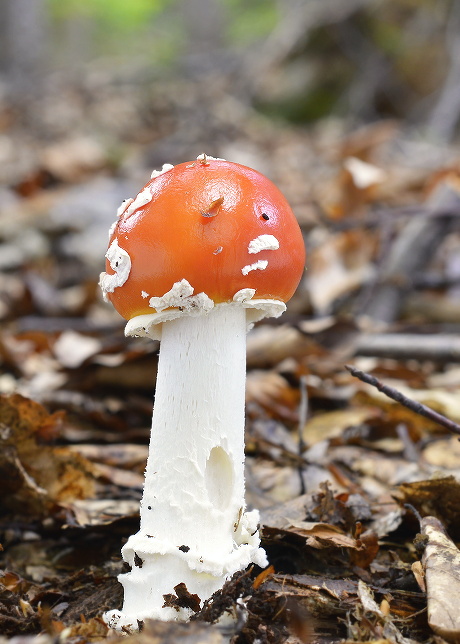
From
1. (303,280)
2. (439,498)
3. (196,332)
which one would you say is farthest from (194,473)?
(303,280)

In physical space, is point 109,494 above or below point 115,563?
above

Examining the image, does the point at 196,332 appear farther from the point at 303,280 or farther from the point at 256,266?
the point at 303,280

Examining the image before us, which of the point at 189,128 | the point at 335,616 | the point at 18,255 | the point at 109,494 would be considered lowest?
the point at 335,616

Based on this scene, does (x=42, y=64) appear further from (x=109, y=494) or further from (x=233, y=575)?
(x=233, y=575)

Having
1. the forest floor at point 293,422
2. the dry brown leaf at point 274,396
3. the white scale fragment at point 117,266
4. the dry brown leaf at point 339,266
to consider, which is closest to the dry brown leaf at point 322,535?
the forest floor at point 293,422

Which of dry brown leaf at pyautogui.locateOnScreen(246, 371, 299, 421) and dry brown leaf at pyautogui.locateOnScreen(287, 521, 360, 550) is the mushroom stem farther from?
dry brown leaf at pyautogui.locateOnScreen(246, 371, 299, 421)

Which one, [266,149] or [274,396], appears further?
[266,149]

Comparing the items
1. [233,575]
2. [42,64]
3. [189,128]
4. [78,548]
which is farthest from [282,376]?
[42,64]

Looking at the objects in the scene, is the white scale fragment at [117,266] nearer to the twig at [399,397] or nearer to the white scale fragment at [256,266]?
the white scale fragment at [256,266]
